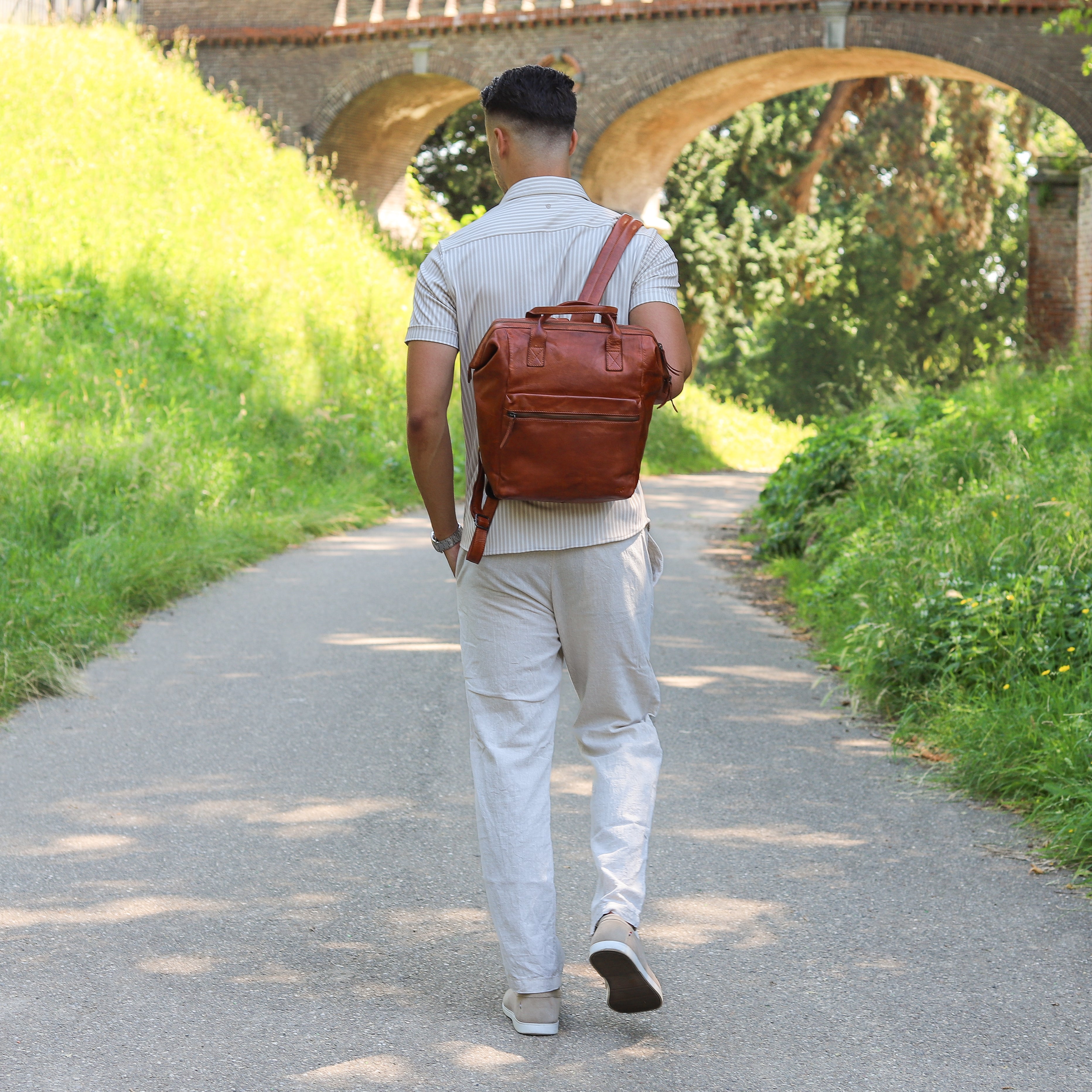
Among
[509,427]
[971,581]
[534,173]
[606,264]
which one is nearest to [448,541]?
[509,427]

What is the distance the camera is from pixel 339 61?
24.2 metres

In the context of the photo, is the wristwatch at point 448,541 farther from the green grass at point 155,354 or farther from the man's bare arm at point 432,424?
the green grass at point 155,354

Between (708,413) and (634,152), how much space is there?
16.8 feet

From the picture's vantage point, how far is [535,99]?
2.72m

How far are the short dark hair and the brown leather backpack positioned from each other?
35cm

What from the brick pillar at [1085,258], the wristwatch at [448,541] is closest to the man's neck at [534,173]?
the wristwatch at [448,541]

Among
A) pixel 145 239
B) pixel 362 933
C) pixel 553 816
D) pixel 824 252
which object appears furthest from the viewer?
pixel 824 252

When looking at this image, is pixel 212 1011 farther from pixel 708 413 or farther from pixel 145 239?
pixel 708 413

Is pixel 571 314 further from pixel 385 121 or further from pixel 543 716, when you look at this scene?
pixel 385 121

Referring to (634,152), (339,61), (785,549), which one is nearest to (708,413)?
(634,152)

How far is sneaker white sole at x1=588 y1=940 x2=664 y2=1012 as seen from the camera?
262 cm

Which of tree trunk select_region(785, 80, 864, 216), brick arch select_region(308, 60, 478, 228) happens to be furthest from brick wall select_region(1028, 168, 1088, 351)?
brick arch select_region(308, 60, 478, 228)

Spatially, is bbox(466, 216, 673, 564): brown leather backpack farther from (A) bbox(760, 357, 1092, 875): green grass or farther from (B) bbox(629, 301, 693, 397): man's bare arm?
(A) bbox(760, 357, 1092, 875): green grass

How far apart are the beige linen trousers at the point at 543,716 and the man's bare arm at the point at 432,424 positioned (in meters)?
0.17
